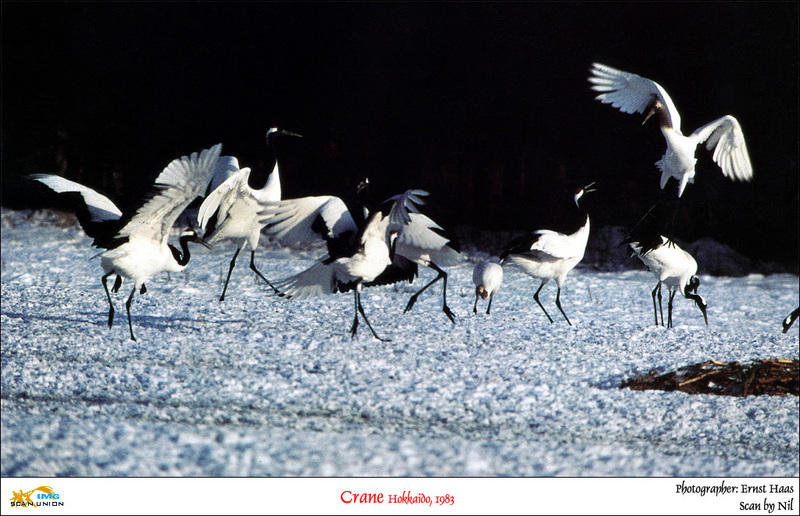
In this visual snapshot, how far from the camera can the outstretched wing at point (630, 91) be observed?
2.63 metres

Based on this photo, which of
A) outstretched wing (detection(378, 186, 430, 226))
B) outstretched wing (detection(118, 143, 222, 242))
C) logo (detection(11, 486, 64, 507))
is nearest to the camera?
logo (detection(11, 486, 64, 507))

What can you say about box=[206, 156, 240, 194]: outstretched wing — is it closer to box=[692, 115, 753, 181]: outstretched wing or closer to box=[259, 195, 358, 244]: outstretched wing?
box=[259, 195, 358, 244]: outstretched wing

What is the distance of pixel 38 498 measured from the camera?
192 centimetres

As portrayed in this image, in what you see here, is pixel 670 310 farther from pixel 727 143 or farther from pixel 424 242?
pixel 424 242

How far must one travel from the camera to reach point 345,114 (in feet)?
15.9

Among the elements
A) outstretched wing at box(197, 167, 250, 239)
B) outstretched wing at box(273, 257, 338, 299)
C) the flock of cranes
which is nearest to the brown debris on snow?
the flock of cranes

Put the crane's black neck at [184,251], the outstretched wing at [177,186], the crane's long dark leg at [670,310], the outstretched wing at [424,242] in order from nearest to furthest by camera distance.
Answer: the outstretched wing at [177,186]
the outstretched wing at [424,242]
the crane's black neck at [184,251]
the crane's long dark leg at [670,310]

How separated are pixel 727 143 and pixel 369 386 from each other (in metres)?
1.69

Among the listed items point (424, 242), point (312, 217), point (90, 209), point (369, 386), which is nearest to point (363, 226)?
point (312, 217)

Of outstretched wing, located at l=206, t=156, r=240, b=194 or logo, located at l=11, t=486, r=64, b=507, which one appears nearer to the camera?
logo, located at l=11, t=486, r=64, b=507

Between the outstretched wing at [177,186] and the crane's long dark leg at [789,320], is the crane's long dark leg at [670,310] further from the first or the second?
the outstretched wing at [177,186]

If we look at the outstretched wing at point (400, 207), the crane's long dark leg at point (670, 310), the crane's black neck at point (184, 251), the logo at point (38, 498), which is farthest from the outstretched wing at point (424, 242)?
the logo at point (38, 498)

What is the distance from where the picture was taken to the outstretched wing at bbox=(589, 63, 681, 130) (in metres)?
2.63

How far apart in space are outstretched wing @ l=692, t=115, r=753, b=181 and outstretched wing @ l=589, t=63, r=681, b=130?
13 centimetres
